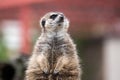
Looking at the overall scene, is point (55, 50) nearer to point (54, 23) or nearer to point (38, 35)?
point (54, 23)

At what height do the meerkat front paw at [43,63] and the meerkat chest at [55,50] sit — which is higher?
the meerkat chest at [55,50]

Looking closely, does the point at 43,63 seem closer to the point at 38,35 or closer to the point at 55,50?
the point at 55,50

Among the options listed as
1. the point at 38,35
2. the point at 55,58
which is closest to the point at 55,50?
the point at 55,58

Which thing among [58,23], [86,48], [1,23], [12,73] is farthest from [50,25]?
[1,23]

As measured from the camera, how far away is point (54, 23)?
480 mm

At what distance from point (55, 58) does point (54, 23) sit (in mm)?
44

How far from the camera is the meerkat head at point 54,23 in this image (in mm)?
468

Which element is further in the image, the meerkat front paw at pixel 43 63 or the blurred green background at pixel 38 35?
the blurred green background at pixel 38 35

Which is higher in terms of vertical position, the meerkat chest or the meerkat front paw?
the meerkat chest

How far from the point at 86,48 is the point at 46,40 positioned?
0.65 m

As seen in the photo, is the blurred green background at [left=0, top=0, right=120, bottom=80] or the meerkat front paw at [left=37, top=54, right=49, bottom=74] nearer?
the meerkat front paw at [left=37, top=54, right=49, bottom=74]

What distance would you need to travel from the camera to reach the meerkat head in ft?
1.53

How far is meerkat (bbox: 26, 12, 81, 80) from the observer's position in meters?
0.46

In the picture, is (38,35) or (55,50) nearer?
(55,50)
